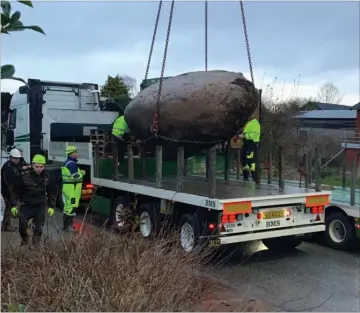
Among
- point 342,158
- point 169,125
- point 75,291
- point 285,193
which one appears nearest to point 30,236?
point 75,291

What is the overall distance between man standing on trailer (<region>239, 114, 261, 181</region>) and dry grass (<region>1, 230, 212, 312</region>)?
16.0 feet

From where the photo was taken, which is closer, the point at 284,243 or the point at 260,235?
the point at 260,235

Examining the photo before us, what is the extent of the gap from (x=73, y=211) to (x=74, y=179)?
0.60 m

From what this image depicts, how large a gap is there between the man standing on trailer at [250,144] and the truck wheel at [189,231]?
2.45 meters

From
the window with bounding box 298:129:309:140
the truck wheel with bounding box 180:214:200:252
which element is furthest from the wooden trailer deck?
the window with bounding box 298:129:309:140

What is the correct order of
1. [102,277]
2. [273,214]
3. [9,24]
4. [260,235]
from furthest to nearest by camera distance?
[273,214]
[260,235]
[102,277]
[9,24]

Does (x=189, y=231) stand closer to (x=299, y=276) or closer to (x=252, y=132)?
(x=299, y=276)

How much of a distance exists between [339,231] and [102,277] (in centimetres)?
528

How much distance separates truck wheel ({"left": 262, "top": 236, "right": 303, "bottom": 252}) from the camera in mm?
8041

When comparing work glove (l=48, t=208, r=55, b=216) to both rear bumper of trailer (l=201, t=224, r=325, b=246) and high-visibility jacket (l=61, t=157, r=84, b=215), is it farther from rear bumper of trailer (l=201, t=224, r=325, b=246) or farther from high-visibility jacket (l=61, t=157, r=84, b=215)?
rear bumper of trailer (l=201, t=224, r=325, b=246)

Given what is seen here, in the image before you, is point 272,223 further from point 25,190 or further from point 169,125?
point 25,190

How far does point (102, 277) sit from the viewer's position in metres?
3.75

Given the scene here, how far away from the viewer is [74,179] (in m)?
8.91

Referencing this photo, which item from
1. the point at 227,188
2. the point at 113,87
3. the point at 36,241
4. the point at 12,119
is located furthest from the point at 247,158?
the point at 113,87
